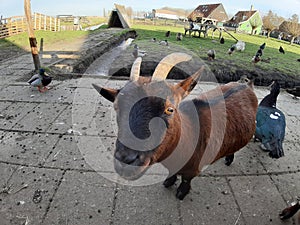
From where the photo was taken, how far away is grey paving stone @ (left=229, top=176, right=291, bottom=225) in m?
2.79

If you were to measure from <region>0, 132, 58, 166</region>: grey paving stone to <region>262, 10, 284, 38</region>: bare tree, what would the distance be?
4587 centimetres

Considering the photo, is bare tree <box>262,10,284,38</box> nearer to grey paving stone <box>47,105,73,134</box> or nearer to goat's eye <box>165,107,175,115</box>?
grey paving stone <box>47,105,73,134</box>

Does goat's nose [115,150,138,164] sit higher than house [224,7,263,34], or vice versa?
house [224,7,263,34]

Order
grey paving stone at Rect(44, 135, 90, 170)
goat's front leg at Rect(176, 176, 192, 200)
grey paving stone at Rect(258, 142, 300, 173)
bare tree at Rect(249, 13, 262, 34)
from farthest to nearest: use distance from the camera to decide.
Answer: bare tree at Rect(249, 13, 262, 34) → grey paving stone at Rect(258, 142, 300, 173) → grey paving stone at Rect(44, 135, 90, 170) → goat's front leg at Rect(176, 176, 192, 200)

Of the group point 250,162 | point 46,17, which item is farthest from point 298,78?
point 46,17

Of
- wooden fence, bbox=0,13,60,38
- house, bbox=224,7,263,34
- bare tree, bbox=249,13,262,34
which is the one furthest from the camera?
bare tree, bbox=249,13,262,34

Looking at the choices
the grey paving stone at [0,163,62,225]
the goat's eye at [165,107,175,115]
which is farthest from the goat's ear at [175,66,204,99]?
the grey paving stone at [0,163,62,225]

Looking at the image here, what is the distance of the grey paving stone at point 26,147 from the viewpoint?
345 centimetres

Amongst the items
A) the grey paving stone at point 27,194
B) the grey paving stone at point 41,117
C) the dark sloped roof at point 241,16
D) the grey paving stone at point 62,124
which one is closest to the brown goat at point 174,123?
the grey paving stone at point 27,194

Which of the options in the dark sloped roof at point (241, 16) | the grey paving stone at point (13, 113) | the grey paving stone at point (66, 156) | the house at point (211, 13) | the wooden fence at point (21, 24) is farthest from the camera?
the dark sloped roof at point (241, 16)

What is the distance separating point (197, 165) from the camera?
2.57 metres

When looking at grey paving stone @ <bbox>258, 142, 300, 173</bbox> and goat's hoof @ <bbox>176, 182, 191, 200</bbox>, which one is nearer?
goat's hoof @ <bbox>176, 182, 191, 200</bbox>

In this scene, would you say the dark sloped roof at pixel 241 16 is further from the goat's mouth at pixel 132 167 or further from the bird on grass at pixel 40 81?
the goat's mouth at pixel 132 167

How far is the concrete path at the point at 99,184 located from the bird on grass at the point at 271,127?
34 centimetres
